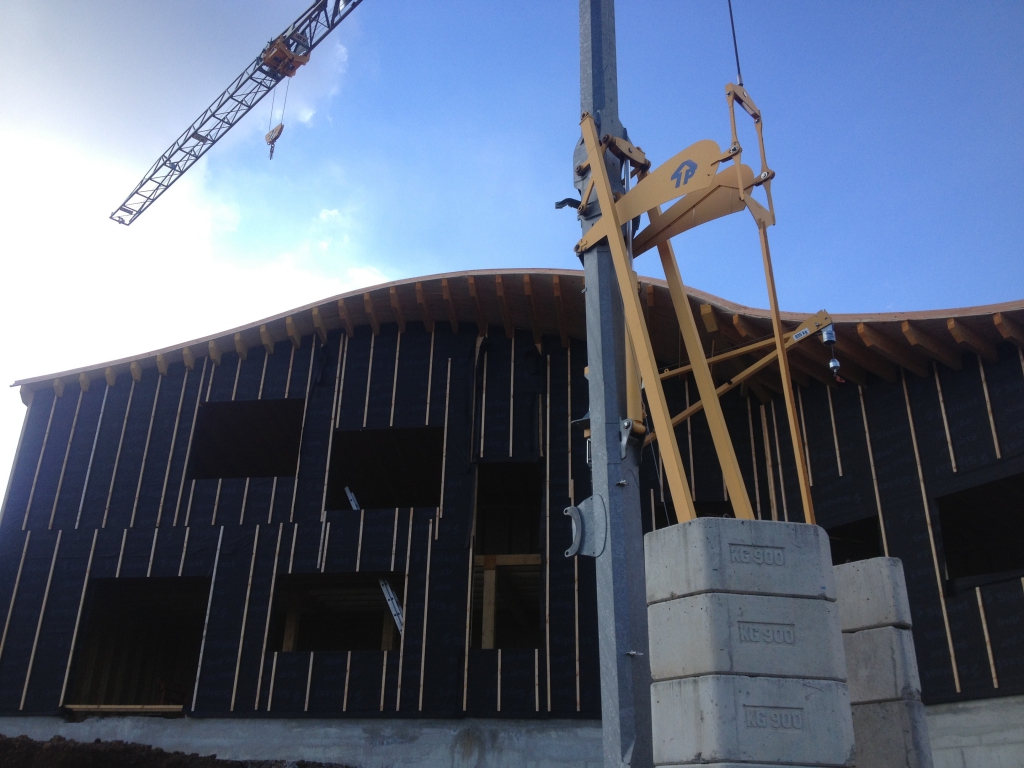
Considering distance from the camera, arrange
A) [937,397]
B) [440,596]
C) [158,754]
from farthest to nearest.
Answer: [440,596], [158,754], [937,397]

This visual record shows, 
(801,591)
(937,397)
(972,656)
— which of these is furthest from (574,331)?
(801,591)

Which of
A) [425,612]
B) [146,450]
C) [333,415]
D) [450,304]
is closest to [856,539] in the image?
[425,612]

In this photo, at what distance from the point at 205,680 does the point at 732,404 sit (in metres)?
12.0

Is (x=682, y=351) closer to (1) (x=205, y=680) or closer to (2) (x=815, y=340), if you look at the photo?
(2) (x=815, y=340)

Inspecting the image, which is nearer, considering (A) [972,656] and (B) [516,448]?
(A) [972,656]

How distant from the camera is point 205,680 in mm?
18031

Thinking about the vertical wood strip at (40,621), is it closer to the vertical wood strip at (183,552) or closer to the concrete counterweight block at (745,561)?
the vertical wood strip at (183,552)

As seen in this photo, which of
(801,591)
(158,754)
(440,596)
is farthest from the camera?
(440,596)

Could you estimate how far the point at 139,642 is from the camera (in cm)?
2488

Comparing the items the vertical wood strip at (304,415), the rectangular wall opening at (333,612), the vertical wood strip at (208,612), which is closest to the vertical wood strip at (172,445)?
the vertical wood strip at (208,612)

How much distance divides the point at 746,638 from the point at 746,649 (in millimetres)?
76

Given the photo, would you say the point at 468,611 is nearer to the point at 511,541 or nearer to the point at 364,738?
the point at 364,738

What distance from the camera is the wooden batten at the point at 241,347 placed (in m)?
21.1

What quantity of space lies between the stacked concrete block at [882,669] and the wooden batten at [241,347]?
1531 centimetres
